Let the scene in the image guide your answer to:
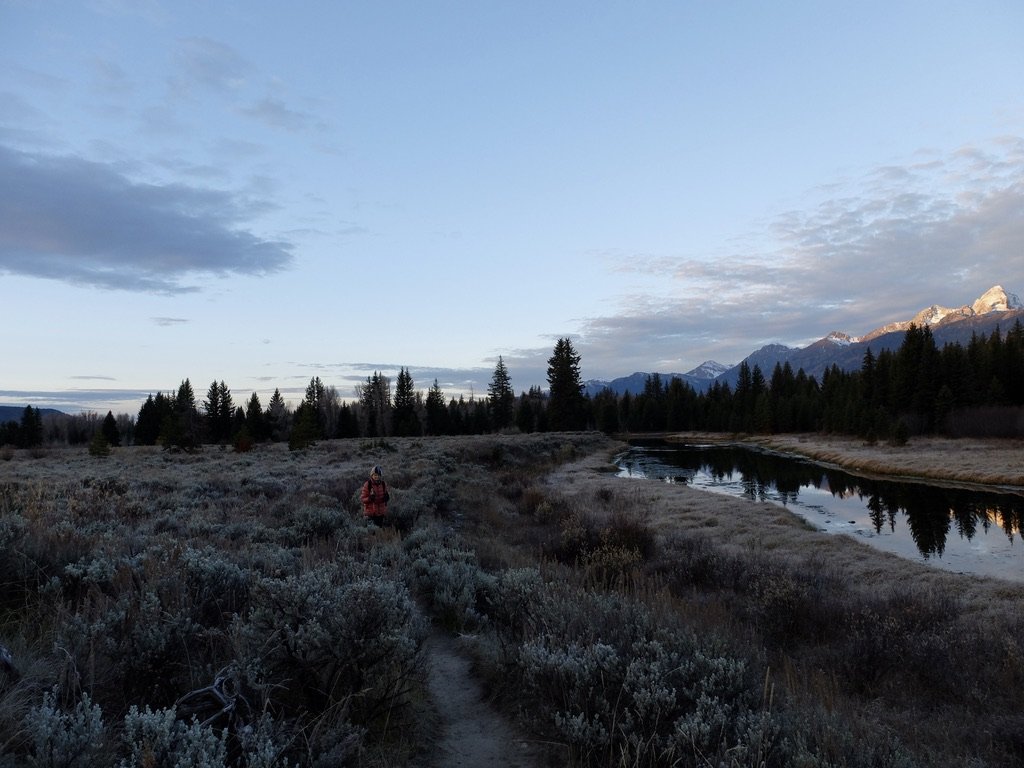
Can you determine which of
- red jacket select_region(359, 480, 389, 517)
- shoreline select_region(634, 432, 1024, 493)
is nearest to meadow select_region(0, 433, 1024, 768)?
red jacket select_region(359, 480, 389, 517)

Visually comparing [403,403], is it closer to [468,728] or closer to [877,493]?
[877,493]

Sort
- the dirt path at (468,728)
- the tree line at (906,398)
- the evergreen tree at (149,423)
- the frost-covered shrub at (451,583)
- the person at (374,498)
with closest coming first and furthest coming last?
the dirt path at (468,728) < the frost-covered shrub at (451,583) < the person at (374,498) < the tree line at (906,398) < the evergreen tree at (149,423)

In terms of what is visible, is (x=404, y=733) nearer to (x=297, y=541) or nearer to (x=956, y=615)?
(x=297, y=541)

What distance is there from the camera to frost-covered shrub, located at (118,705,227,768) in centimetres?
247

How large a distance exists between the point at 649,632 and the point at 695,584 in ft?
19.3

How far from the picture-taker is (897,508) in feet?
82.6

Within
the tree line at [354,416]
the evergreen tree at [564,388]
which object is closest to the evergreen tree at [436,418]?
the tree line at [354,416]

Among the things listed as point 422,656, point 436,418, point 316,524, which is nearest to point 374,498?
point 316,524

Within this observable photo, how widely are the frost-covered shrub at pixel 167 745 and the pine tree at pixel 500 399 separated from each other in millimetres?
84388

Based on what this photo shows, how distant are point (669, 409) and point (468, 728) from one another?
347ft

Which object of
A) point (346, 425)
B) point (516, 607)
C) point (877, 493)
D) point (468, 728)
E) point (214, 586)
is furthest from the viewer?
point (346, 425)

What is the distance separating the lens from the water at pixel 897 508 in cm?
1714

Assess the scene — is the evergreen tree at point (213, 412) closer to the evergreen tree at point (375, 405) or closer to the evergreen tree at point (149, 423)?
the evergreen tree at point (149, 423)

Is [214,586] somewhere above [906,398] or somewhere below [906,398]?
below
